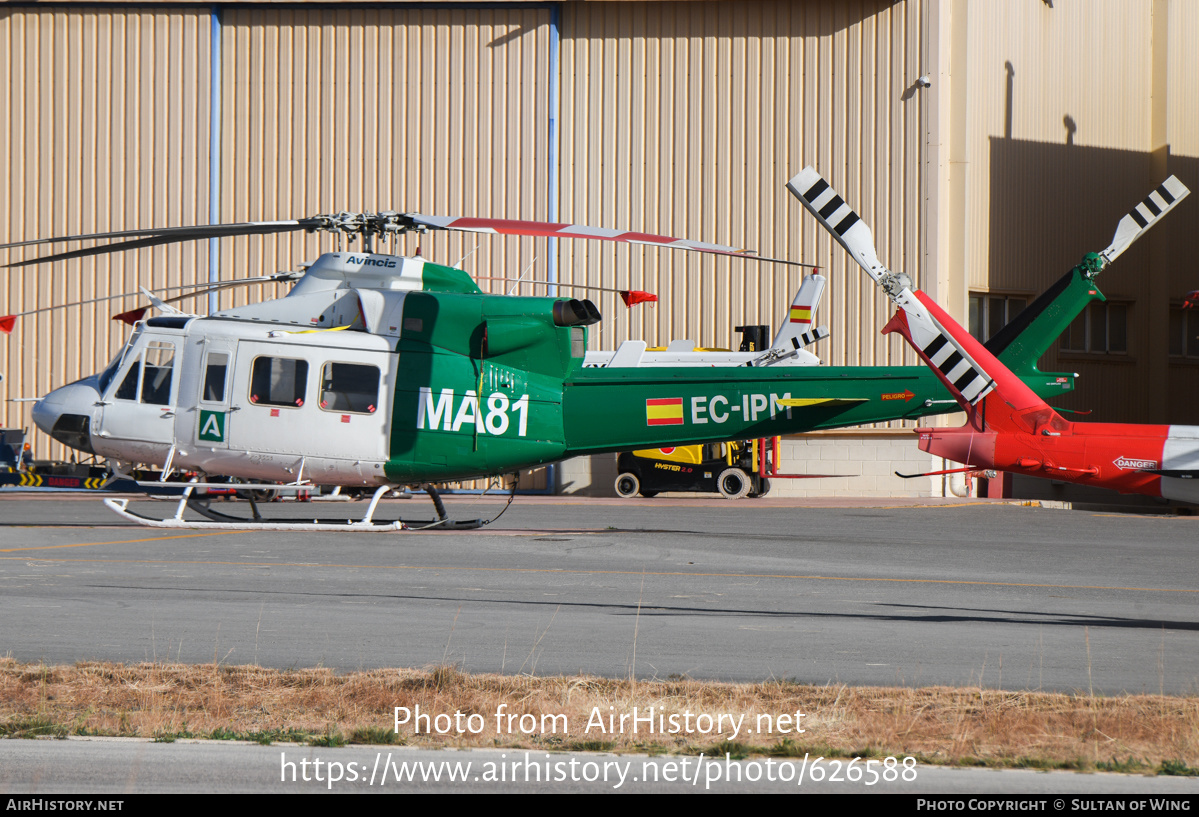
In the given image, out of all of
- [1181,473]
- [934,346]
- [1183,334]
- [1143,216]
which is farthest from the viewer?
[1183,334]

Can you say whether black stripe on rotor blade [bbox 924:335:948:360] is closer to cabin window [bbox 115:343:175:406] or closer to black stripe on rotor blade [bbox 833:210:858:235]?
black stripe on rotor blade [bbox 833:210:858:235]

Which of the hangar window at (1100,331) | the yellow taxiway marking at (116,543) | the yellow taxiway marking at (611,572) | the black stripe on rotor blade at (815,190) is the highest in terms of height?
the hangar window at (1100,331)

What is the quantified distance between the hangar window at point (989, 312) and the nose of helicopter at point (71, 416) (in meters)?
21.7

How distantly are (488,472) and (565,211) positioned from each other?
1481 centimetres

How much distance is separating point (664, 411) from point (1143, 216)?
5760 mm

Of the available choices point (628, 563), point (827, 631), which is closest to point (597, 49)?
point (628, 563)

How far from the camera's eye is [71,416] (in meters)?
14.7

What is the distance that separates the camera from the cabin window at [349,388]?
1436 cm

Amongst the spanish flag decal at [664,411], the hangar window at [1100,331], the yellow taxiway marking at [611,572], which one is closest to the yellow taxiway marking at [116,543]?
the yellow taxiway marking at [611,572]

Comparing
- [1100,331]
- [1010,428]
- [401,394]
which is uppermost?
[1100,331]

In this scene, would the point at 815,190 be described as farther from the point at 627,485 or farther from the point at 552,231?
the point at 627,485

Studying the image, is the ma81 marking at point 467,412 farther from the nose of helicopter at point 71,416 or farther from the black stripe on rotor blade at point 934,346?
the black stripe on rotor blade at point 934,346

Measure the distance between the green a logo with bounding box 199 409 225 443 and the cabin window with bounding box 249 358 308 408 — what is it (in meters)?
0.51

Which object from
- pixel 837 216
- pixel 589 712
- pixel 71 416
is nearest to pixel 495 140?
pixel 71 416
